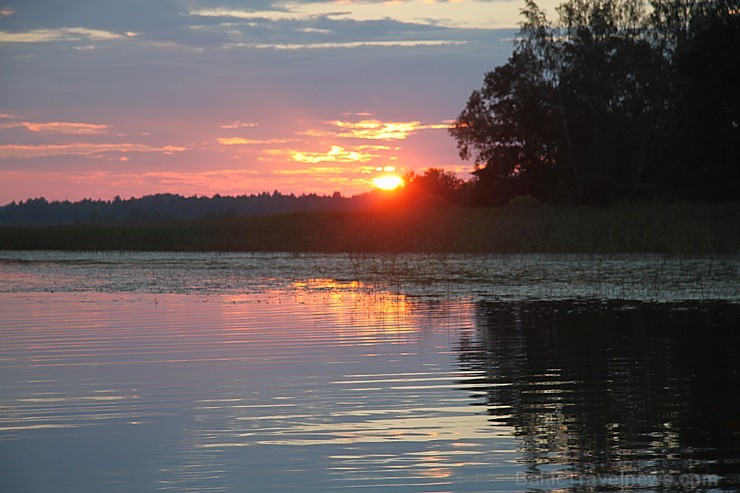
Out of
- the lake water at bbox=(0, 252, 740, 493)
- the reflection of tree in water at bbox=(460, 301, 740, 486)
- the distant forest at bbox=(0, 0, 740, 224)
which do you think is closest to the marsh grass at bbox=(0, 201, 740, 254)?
the distant forest at bbox=(0, 0, 740, 224)

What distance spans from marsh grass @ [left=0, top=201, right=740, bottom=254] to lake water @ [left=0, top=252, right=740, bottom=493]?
12.9 m

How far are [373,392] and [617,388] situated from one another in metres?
2.51

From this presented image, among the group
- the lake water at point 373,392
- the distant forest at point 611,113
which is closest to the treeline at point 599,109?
the distant forest at point 611,113

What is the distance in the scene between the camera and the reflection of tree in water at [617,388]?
23.2ft

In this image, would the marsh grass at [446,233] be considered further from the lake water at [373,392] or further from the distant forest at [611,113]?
the lake water at [373,392]

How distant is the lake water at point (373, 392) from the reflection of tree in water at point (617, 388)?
3 centimetres

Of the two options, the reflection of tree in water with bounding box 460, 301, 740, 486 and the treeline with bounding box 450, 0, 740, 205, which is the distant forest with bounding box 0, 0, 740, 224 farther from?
the reflection of tree in water with bounding box 460, 301, 740, 486

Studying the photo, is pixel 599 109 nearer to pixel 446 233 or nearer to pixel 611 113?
pixel 611 113

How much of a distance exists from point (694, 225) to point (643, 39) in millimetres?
24630

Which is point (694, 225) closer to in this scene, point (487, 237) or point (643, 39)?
point (487, 237)

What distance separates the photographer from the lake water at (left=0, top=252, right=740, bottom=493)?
267 inches

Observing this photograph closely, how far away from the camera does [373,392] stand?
383 inches

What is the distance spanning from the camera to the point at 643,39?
56.1 m

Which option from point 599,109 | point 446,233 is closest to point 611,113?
point 599,109
